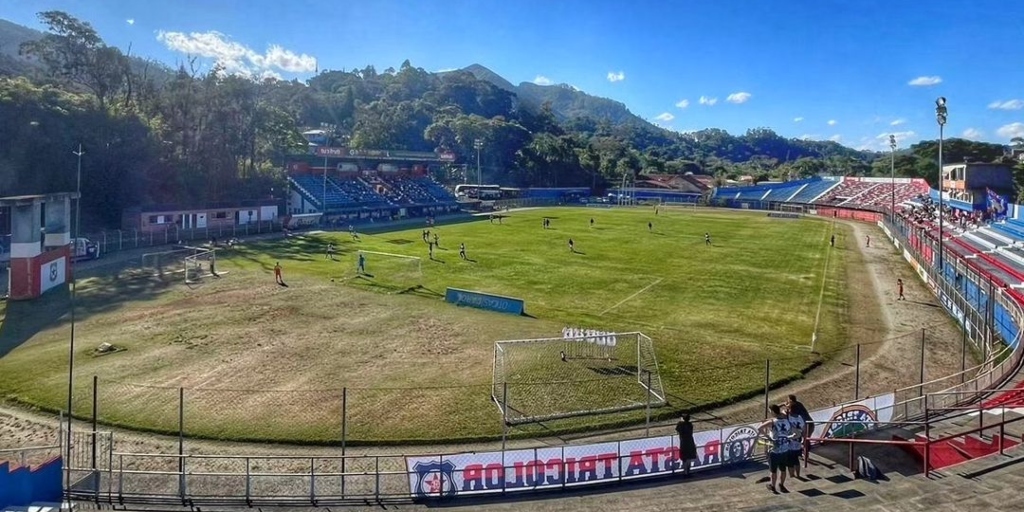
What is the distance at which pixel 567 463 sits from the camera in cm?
1412

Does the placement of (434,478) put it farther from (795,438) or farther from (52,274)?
(52,274)

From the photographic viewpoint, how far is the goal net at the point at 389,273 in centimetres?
3847

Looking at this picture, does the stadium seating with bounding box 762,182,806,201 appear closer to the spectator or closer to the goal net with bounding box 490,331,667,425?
the goal net with bounding box 490,331,667,425

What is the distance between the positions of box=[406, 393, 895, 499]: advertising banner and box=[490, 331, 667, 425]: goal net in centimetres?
320

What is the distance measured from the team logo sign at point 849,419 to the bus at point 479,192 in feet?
321

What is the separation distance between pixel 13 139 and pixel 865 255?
71.1 meters

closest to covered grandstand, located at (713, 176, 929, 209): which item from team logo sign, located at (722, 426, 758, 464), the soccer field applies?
the soccer field

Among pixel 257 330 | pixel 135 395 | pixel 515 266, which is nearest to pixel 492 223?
pixel 515 266

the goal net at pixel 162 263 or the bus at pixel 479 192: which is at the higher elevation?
the bus at pixel 479 192

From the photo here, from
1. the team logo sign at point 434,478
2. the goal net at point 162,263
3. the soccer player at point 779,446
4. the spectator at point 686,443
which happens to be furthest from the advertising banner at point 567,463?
the goal net at point 162,263

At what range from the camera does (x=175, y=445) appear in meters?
17.3

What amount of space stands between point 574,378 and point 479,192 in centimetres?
9334

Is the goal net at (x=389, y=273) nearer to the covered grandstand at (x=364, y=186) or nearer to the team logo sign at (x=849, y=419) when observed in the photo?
the team logo sign at (x=849, y=419)

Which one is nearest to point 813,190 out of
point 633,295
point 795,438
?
point 633,295
